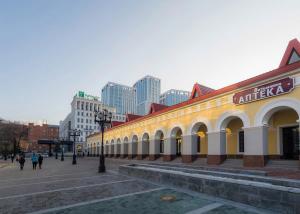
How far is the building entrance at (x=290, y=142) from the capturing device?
15.9 m

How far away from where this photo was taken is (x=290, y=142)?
16203mm

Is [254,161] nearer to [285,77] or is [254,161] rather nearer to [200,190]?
[285,77]

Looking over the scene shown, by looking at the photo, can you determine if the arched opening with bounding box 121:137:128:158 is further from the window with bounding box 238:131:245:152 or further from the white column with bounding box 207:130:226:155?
the window with bounding box 238:131:245:152

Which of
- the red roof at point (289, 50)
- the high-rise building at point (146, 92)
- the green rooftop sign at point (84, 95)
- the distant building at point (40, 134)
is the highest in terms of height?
the high-rise building at point (146, 92)

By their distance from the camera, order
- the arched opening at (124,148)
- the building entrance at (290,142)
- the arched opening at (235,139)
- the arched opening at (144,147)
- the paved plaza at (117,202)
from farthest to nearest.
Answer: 1. the arched opening at (124,148)
2. the arched opening at (144,147)
3. the arched opening at (235,139)
4. the building entrance at (290,142)
5. the paved plaza at (117,202)

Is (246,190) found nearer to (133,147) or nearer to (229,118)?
(229,118)

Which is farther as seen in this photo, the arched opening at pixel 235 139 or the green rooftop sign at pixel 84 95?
the green rooftop sign at pixel 84 95

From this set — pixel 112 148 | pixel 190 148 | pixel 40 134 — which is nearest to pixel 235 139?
pixel 190 148

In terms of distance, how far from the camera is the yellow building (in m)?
14.1

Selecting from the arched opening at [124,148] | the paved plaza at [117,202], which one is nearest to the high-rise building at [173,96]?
the arched opening at [124,148]

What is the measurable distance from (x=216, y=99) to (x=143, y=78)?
5160 inches

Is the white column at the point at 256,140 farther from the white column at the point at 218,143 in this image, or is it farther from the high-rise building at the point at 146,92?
the high-rise building at the point at 146,92

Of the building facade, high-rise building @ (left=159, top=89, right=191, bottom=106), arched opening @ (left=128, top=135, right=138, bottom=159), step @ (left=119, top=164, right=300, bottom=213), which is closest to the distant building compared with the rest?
the building facade

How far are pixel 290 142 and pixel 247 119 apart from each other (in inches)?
147
